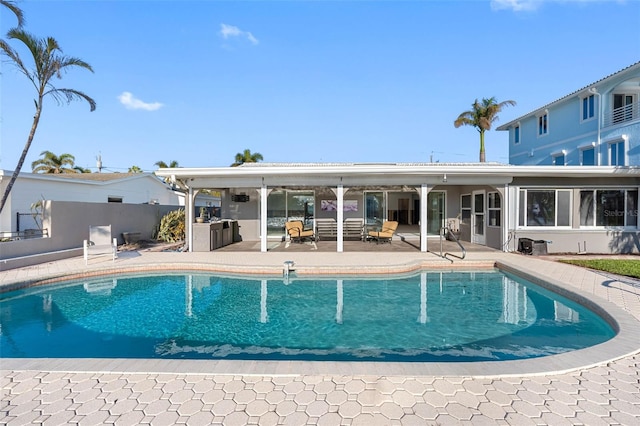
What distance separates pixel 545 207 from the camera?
38.4 feet

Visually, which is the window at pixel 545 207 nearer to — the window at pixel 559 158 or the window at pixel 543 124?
the window at pixel 559 158

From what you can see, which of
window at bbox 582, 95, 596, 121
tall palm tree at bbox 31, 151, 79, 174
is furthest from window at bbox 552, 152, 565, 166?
tall palm tree at bbox 31, 151, 79, 174

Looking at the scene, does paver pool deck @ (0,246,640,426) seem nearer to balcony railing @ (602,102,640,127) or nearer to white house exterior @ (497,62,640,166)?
white house exterior @ (497,62,640,166)

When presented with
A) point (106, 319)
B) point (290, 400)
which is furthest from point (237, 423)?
point (106, 319)

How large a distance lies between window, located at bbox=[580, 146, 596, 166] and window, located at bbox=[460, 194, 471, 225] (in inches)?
343

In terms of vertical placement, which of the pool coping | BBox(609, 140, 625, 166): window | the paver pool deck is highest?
BBox(609, 140, 625, 166): window

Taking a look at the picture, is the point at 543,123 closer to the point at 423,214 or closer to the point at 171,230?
the point at 423,214

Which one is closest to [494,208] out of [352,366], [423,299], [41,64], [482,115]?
[423,299]

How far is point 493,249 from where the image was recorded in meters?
12.1

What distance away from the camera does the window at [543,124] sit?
21094 mm

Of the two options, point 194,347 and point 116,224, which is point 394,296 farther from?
point 116,224

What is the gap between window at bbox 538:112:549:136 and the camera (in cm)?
2109

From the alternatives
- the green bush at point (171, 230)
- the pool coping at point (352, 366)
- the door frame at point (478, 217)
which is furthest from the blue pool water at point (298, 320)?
the green bush at point (171, 230)

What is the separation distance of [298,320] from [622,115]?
65.1ft
